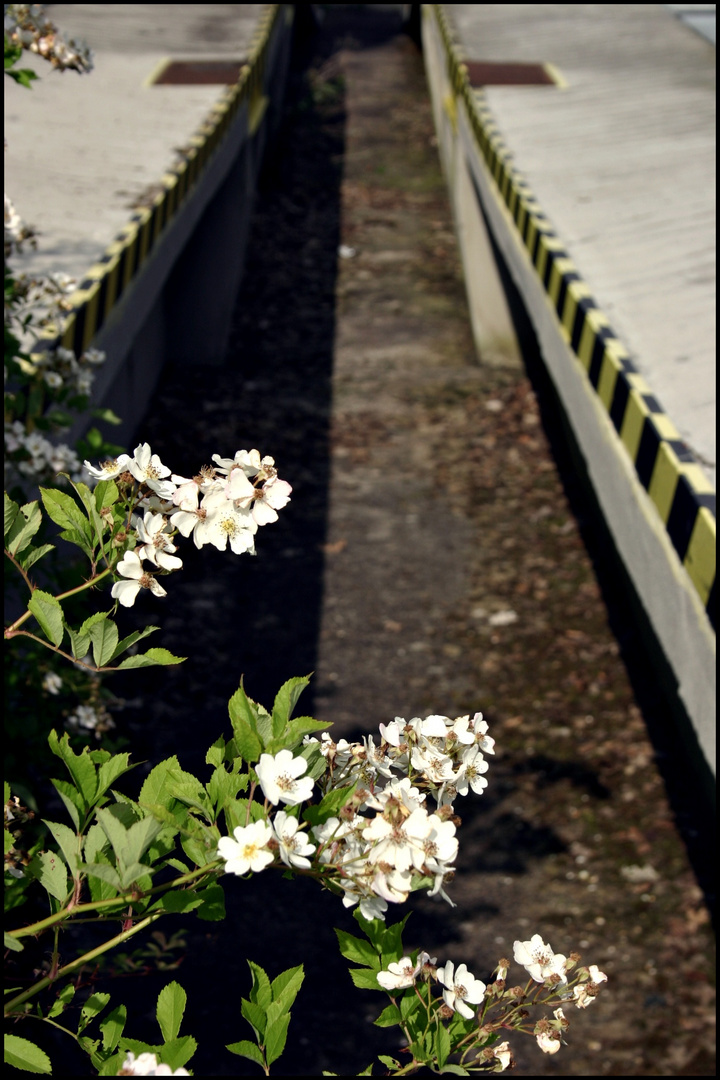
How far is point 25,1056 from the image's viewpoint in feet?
3.51

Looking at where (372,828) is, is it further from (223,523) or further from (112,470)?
(112,470)

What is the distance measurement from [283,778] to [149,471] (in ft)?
1.26

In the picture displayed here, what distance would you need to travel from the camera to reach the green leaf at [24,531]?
1.25 m

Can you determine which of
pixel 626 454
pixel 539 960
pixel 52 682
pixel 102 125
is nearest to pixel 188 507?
pixel 539 960

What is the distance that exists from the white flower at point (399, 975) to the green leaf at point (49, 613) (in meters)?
0.54

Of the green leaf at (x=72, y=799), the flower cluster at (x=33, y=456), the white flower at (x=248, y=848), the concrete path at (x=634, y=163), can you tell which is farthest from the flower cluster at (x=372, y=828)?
the concrete path at (x=634, y=163)

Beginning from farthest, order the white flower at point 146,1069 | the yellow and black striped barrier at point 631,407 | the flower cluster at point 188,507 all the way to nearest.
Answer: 1. the yellow and black striped barrier at point 631,407
2. the flower cluster at point 188,507
3. the white flower at point 146,1069

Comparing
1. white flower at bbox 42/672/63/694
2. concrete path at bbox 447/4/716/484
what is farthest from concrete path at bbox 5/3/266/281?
concrete path at bbox 447/4/716/484

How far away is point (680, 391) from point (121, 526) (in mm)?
3025

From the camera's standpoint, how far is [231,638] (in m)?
5.33

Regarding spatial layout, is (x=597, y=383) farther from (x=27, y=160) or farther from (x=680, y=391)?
(x=27, y=160)

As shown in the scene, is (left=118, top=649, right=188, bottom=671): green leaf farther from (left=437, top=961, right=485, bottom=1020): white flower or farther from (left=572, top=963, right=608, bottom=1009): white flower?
(left=572, top=963, right=608, bottom=1009): white flower

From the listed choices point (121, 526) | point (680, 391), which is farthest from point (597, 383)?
point (121, 526)

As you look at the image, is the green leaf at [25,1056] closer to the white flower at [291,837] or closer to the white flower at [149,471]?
the white flower at [291,837]
